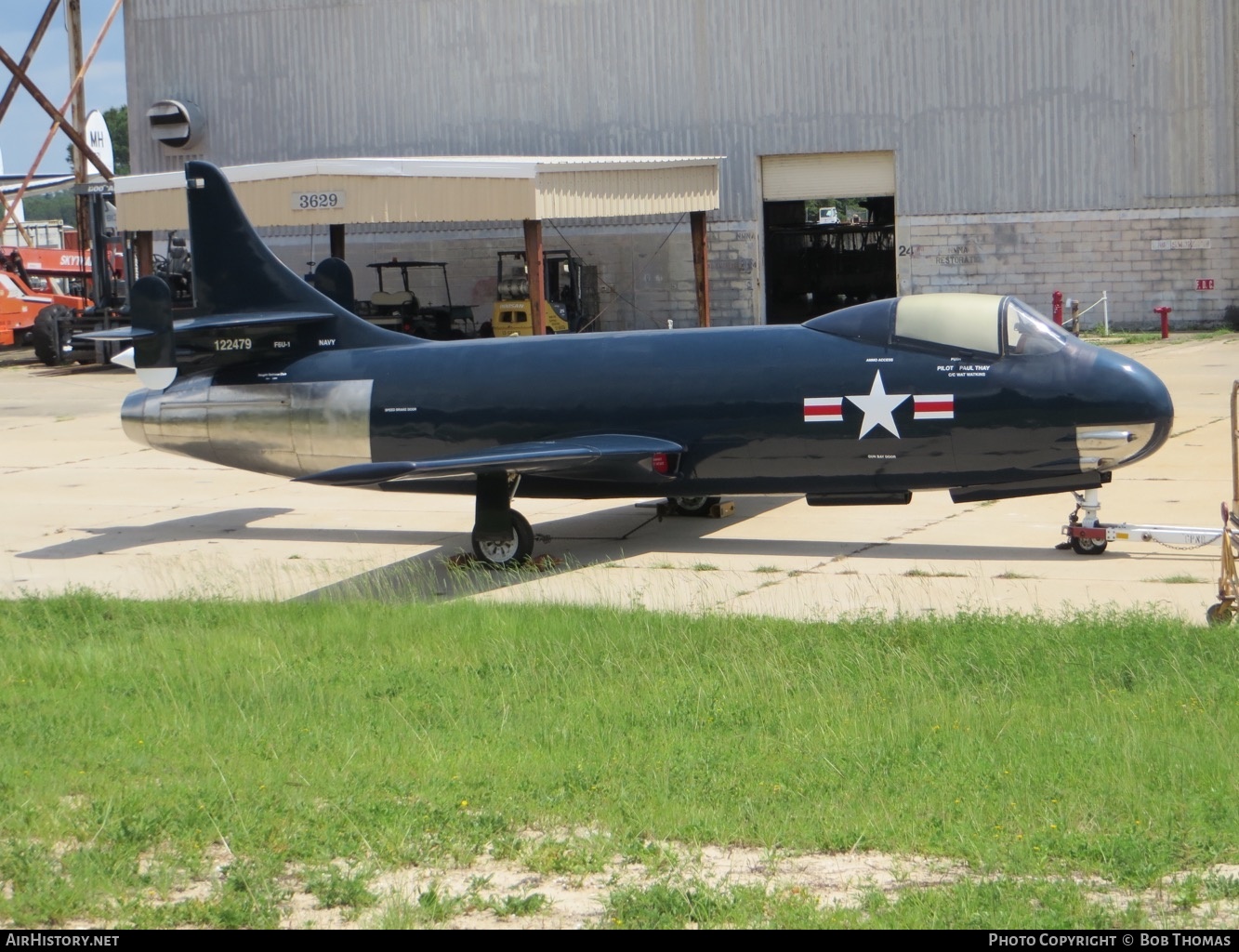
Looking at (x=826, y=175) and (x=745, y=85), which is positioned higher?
(x=745, y=85)

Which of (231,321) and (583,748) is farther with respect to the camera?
(231,321)

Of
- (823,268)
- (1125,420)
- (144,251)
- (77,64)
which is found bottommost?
(1125,420)

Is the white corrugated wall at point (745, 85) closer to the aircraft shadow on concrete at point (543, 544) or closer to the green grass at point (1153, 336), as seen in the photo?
the green grass at point (1153, 336)

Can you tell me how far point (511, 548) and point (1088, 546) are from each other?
5.26 meters

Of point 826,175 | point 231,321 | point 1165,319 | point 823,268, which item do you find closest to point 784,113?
point 826,175

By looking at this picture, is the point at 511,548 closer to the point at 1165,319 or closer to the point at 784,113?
the point at 1165,319

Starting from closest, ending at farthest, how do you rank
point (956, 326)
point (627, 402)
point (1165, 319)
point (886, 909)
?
point (886, 909) → point (956, 326) → point (627, 402) → point (1165, 319)

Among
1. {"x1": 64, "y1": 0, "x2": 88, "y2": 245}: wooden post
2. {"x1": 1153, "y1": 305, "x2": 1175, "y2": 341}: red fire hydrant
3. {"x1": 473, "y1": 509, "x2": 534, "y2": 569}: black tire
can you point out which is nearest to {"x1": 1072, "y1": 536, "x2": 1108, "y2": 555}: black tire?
{"x1": 473, "y1": 509, "x2": 534, "y2": 569}: black tire

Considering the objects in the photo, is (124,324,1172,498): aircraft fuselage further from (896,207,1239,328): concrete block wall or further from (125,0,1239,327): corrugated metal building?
(125,0,1239,327): corrugated metal building

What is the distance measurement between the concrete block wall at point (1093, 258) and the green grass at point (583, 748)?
29.1 m

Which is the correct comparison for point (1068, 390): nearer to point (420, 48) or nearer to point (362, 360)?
point (362, 360)

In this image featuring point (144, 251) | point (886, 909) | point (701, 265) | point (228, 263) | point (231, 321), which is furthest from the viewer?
point (144, 251)

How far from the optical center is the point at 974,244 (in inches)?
1481

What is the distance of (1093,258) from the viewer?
3706cm
